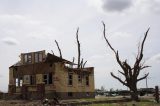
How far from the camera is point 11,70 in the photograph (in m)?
56.0

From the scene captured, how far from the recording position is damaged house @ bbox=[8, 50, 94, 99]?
165 ft

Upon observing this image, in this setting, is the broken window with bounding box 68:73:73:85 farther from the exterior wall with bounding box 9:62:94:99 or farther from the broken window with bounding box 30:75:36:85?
the broken window with bounding box 30:75:36:85

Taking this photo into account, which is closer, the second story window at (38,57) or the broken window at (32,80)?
the second story window at (38,57)

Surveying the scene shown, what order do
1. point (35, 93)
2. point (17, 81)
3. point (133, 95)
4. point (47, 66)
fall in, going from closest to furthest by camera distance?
point (133, 95) → point (35, 93) → point (47, 66) → point (17, 81)

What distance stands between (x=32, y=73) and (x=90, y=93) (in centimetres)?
1090

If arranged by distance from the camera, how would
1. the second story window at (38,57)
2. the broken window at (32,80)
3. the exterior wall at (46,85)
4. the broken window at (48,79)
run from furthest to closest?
the broken window at (32,80)
the second story window at (38,57)
the broken window at (48,79)
the exterior wall at (46,85)

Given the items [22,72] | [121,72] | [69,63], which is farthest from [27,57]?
[121,72]

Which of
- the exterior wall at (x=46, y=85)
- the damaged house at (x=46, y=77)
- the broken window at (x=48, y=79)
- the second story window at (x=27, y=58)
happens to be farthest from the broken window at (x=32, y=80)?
the second story window at (x=27, y=58)

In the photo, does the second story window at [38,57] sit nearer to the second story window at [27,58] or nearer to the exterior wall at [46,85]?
the exterior wall at [46,85]

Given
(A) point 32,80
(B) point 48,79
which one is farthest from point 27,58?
(B) point 48,79

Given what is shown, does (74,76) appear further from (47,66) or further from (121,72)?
(121,72)

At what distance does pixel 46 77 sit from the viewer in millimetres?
51500

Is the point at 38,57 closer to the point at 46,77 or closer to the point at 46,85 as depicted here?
the point at 46,77

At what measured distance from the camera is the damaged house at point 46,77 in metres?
50.4
